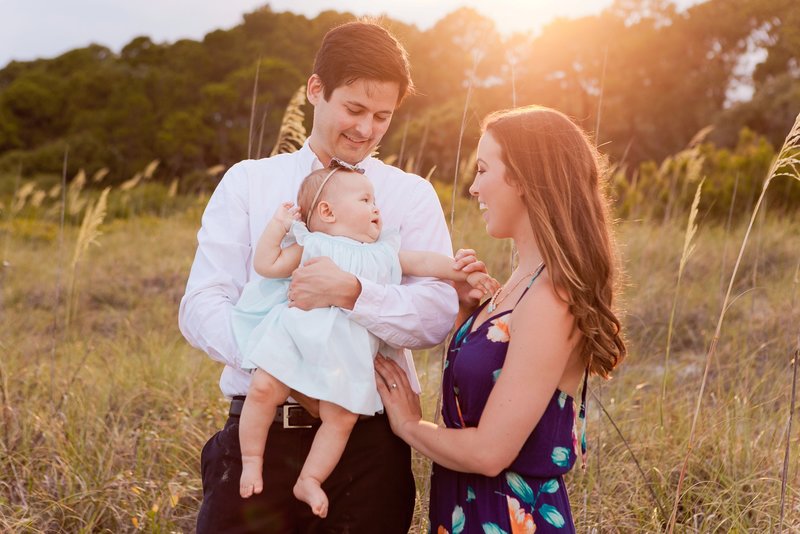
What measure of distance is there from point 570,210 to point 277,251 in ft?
2.70

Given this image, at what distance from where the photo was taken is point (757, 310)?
19.7 feet

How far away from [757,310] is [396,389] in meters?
4.67

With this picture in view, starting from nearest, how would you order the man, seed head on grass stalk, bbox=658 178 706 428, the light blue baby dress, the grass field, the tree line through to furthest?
the light blue baby dress < the man < seed head on grass stalk, bbox=658 178 706 428 < the grass field < the tree line

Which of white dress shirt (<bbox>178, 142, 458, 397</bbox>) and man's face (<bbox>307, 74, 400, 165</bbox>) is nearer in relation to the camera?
white dress shirt (<bbox>178, 142, 458, 397</bbox>)

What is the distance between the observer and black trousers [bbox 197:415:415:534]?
222 cm

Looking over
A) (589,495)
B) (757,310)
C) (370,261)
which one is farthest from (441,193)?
(370,261)

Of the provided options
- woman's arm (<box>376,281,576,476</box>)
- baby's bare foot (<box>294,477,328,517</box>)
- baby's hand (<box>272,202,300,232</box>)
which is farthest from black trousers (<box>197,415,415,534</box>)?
baby's hand (<box>272,202,300,232</box>)

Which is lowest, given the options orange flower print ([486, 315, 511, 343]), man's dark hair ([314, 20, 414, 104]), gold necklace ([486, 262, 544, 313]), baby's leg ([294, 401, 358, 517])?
baby's leg ([294, 401, 358, 517])

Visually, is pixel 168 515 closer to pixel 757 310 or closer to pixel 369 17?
pixel 369 17

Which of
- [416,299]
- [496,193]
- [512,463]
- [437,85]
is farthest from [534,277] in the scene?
[437,85]

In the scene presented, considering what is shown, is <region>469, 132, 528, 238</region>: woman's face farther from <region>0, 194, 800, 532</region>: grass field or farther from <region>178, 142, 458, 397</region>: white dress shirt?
<region>0, 194, 800, 532</region>: grass field

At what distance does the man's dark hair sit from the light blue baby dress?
0.50 metres

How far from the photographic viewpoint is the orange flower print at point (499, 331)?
199 centimetres

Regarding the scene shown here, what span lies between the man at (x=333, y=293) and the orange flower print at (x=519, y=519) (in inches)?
15.5
